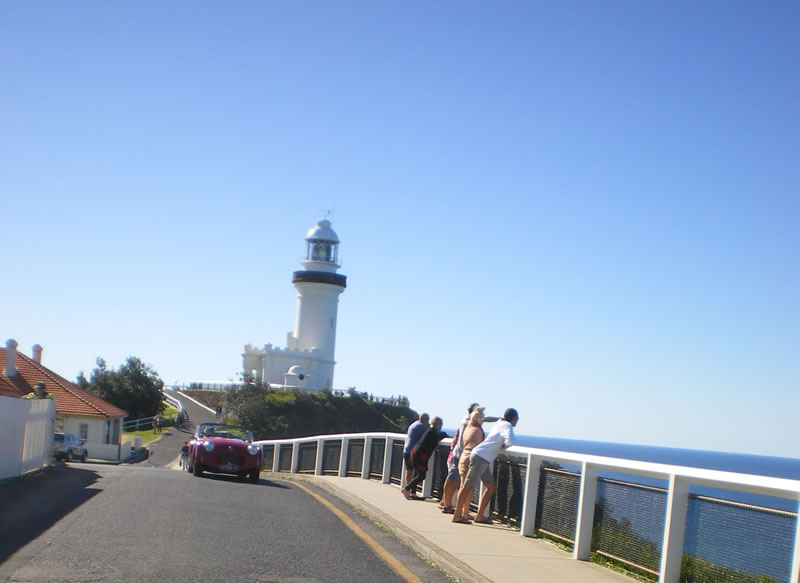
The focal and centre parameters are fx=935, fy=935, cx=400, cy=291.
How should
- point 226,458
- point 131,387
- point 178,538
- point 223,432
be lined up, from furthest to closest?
point 131,387 < point 223,432 < point 226,458 < point 178,538

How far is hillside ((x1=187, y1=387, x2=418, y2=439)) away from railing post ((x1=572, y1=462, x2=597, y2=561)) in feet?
183

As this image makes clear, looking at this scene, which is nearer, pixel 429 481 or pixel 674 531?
pixel 674 531

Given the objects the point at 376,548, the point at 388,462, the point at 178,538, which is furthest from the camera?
the point at 388,462

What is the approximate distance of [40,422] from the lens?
690 inches

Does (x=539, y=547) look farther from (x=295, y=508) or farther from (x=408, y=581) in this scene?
(x=295, y=508)

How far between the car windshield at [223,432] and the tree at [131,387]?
51826mm

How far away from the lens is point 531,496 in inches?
449

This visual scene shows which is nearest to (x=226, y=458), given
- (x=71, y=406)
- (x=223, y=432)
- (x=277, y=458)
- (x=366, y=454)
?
(x=223, y=432)

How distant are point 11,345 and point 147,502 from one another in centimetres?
3348

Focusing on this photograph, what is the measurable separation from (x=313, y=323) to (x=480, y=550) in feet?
236

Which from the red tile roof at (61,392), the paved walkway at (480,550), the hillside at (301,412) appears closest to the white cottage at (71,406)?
the red tile roof at (61,392)

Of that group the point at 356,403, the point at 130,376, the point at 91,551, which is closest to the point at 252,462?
the point at 91,551

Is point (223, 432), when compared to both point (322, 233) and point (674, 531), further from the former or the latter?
point (322, 233)

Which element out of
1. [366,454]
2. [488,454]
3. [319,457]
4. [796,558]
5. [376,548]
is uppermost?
[796,558]
